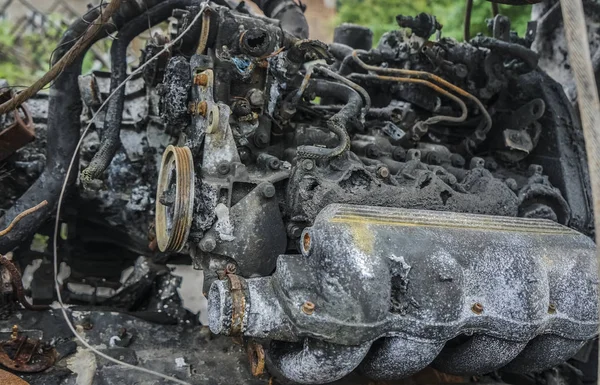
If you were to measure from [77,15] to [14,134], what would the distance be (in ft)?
33.2

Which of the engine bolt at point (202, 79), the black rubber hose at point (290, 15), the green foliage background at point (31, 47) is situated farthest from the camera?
the green foliage background at point (31, 47)

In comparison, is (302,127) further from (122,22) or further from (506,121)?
(506,121)

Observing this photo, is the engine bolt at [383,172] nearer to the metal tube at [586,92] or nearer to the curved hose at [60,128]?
the metal tube at [586,92]

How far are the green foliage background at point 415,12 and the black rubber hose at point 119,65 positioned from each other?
6922 millimetres

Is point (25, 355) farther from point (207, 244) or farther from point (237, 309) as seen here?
point (237, 309)

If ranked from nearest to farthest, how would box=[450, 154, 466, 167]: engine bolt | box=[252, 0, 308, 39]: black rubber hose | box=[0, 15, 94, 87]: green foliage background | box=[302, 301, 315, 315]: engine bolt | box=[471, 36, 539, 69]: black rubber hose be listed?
box=[302, 301, 315, 315]: engine bolt, box=[450, 154, 466, 167]: engine bolt, box=[471, 36, 539, 69]: black rubber hose, box=[252, 0, 308, 39]: black rubber hose, box=[0, 15, 94, 87]: green foliage background

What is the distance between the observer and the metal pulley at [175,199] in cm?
236

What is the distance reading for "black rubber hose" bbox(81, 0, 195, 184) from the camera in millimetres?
3033

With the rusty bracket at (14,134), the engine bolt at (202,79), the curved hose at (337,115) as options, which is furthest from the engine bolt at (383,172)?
the rusty bracket at (14,134)

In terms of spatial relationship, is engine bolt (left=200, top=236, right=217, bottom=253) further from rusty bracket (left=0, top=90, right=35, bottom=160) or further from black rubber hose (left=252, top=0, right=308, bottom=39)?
black rubber hose (left=252, top=0, right=308, bottom=39)

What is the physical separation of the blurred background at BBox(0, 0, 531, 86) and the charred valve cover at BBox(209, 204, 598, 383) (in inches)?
217

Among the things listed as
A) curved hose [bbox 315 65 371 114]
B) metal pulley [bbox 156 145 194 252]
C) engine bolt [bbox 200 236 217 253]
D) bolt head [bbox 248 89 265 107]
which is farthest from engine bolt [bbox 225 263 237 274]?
curved hose [bbox 315 65 371 114]

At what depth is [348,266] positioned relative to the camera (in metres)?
2.08

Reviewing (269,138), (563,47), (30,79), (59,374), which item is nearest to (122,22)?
(269,138)
